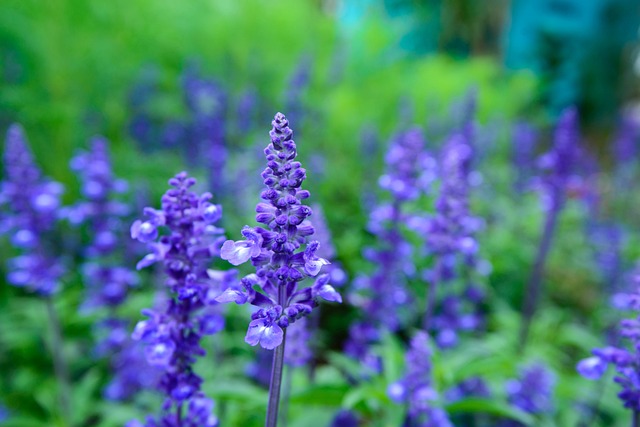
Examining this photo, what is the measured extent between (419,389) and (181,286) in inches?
58.2

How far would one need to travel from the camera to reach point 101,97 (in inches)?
277

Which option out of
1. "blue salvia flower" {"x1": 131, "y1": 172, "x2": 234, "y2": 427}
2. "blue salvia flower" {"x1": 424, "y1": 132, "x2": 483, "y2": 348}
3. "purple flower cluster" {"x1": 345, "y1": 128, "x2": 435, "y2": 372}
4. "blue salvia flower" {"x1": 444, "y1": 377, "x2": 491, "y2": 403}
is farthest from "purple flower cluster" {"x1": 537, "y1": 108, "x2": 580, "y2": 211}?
"blue salvia flower" {"x1": 131, "y1": 172, "x2": 234, "y2": 427}

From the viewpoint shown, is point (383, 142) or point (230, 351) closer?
point (230, 351)

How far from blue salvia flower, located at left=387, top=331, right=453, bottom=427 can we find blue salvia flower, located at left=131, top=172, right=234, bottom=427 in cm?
107

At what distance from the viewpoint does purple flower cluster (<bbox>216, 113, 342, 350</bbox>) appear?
139cm

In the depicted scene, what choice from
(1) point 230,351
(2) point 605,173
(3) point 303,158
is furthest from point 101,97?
(2) point 605,173

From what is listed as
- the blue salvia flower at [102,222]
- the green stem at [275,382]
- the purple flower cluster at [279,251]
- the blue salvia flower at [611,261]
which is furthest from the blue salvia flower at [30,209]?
the blue salvia flower at [611,261]

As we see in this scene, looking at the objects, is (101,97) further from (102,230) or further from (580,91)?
(580,91)

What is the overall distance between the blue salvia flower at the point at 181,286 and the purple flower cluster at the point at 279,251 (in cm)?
32

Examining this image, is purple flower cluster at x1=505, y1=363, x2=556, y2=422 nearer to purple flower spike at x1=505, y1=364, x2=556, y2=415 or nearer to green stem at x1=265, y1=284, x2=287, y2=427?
purple flower spike at x1=505, y1=364, x2=556, y2=415

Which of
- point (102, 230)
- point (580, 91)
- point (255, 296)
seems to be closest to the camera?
point (255, 296)

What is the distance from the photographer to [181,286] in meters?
1.78

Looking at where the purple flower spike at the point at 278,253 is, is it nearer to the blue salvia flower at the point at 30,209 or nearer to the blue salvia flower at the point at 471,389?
the blue salvia flower at the point at 30,209

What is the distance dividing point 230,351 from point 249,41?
6.11m
